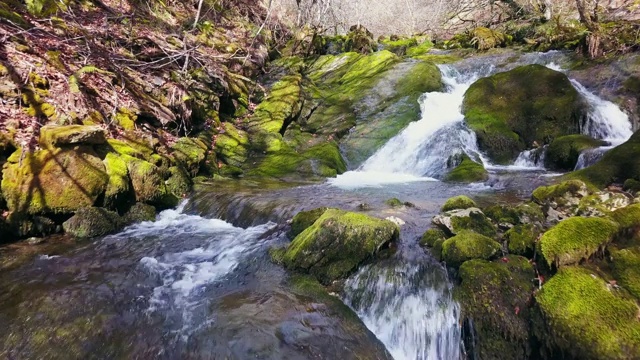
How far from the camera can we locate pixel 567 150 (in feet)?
33.0

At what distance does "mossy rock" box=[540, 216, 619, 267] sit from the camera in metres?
4.07

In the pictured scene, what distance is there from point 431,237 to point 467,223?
56 centimetres

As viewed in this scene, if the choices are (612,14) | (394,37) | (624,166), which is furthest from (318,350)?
(394,37)

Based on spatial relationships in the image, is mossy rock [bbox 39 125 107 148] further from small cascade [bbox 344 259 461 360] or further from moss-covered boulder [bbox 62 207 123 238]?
small cascade [bbox 344 259 461 360]

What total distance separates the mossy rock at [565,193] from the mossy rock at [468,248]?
6.93ft

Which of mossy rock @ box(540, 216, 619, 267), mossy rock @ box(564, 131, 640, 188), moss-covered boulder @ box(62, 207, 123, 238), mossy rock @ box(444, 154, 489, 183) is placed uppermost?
moss-covered boulder @ box(62, 207, 123, 238)

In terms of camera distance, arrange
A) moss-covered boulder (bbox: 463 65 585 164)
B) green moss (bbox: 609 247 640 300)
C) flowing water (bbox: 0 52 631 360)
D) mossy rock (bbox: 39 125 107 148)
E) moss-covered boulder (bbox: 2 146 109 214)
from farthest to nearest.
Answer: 1. moss-covered boulder (bbox: 463 65 585 164)
2. mossy rock (bbox: 39 125 107 148)
3. moss-covered boulder (bbox: 2 146 109 214)
4. flowing water (bbox: 0 52 631 360)
5. green moss (bbox: 609 247 640 300)

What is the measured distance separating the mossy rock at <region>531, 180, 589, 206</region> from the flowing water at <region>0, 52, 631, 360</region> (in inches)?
51.0

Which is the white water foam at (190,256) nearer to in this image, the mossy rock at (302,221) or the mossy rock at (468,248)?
the mossy rock at (302,221)

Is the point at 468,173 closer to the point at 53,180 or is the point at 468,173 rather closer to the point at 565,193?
the point at 565,193

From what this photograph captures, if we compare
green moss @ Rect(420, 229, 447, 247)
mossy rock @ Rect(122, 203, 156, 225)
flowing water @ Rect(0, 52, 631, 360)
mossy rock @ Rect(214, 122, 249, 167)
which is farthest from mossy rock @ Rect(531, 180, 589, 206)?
mossy rock @ Rect(214, 122, 249, 167)

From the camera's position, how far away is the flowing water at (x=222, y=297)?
3998 millimetres

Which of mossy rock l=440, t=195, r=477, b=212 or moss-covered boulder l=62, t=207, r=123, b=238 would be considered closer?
mossy rock l=440, t=195, r=477, b=212

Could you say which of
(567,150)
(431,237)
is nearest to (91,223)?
(431,237)
